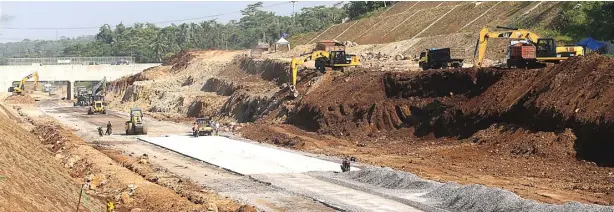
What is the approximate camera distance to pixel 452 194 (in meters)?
28.9

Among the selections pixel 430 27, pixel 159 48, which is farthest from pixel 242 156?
pixel 159 48

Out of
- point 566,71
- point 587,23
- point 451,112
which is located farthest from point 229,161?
point 587,23

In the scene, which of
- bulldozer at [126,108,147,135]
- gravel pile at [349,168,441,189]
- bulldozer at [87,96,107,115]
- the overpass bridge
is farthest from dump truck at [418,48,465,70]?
Result: the overpass bridge

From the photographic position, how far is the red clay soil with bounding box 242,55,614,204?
34656 mm

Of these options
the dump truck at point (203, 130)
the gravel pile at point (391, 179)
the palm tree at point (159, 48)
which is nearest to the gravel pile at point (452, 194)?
the gravel pile at point (391, 179)

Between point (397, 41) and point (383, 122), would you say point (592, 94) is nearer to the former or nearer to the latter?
point (383, 122)

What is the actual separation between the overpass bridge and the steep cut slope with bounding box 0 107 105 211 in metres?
90.1

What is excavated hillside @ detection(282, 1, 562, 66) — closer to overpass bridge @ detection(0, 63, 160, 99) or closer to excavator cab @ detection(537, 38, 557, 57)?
excavator cab @ detection(537, 38, 557, 57)

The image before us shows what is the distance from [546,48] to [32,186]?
32218 millimetres

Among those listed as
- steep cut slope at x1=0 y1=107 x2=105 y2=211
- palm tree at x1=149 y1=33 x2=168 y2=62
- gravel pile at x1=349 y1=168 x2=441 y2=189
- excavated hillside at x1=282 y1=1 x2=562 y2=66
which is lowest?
gravel pile at x1=349 y1=168 x2=441 y2=189

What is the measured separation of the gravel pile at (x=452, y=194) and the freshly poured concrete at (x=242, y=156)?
3767 mm

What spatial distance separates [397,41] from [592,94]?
5816cm

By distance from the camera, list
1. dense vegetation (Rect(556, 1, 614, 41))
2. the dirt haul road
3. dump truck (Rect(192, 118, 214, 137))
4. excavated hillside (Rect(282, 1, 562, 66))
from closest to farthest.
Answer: the dirt haul road, dump truck (Rect(192, 118, 214, 137)), dense vegetation (Rect(556, 1, 614, 41)), excavated hillside (Rect(282, 1, 562, 66))

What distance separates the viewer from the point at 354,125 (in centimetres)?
5356
